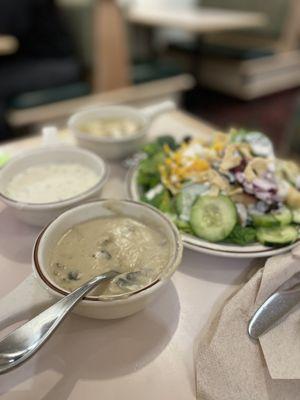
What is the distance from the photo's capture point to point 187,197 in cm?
82

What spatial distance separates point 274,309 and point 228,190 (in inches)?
11.8

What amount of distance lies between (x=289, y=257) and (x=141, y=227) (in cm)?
30

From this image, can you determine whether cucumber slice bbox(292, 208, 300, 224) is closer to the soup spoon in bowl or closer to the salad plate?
the salad plate

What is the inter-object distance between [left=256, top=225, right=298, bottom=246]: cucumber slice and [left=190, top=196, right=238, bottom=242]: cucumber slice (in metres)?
0.07

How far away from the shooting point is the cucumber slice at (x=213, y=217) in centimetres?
74

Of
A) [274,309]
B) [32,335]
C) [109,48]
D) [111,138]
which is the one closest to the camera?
[32,335]

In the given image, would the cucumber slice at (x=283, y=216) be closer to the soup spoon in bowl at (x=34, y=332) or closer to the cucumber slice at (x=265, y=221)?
the cucumber slice at (x=265, y=221)

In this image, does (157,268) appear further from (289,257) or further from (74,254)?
(289,257)

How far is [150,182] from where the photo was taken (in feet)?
3.00

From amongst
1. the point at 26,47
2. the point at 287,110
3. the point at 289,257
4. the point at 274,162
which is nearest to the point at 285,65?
the point at 287,110

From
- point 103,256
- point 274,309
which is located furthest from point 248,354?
point 103,256

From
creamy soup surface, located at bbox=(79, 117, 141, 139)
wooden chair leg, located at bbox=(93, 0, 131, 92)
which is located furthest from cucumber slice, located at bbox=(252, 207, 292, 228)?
wooden chair leg, located at bbox=(93, 0, 131, 92)

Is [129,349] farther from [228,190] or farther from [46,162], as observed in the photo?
[46,162]

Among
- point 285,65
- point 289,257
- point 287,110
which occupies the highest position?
point 289,257
